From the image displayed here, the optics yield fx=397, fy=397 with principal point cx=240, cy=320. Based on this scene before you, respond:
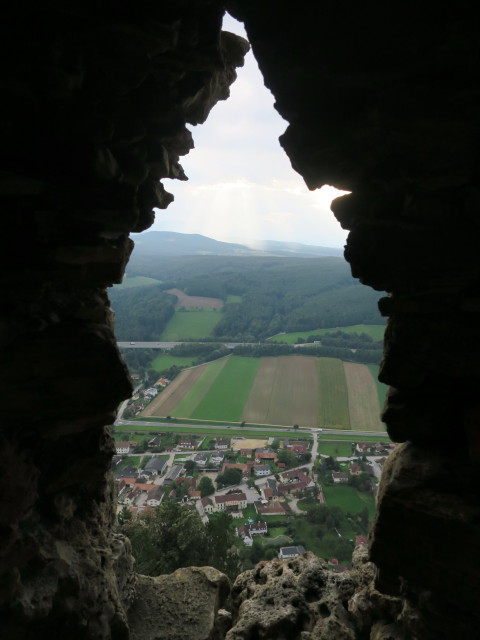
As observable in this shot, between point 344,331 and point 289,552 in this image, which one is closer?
point 289,552

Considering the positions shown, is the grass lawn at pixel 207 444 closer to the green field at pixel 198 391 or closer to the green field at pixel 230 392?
the green field at pixel 230 392

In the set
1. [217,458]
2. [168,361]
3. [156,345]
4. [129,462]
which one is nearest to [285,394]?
[217,458]

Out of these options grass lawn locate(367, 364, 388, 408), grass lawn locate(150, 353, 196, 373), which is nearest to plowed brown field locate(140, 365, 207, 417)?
grass lawn locate(150, 353, 196, 373)

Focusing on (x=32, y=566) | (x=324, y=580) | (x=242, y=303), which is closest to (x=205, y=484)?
(x=324, y=580)

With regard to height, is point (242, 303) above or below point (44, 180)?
below

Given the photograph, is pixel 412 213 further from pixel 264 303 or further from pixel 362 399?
pixel 264 303

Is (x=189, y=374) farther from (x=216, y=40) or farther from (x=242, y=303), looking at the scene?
(x=216, y=40)

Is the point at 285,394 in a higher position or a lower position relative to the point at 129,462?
higher
